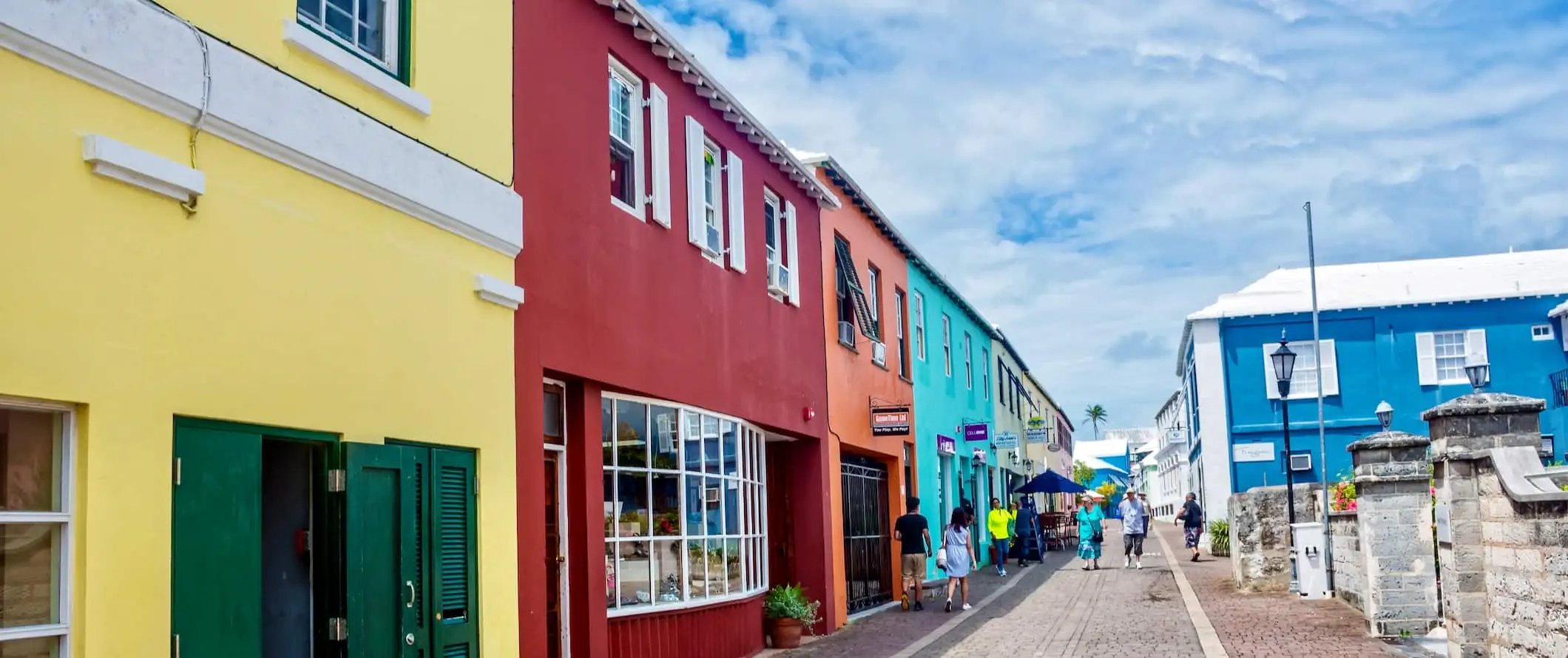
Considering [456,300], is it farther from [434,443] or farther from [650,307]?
[650,307]

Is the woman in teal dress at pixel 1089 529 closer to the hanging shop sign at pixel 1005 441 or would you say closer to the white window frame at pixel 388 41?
the hanging shop sign at pixel 1005 441

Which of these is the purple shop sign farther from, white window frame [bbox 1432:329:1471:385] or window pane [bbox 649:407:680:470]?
window pane [bbox 649:407:680:470]

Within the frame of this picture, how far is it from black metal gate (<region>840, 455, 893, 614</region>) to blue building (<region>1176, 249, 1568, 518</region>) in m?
18.2

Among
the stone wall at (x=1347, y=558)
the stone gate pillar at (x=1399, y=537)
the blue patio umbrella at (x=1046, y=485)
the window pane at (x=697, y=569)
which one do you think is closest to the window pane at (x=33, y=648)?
the window pane at (x=697, y=569)

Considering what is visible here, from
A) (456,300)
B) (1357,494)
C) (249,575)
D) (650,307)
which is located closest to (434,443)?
(456,300)

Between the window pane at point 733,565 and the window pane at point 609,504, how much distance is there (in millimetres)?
2462

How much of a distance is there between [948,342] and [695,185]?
609 inches

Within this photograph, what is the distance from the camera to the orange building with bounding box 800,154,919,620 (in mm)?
18578

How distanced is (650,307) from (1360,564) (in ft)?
29.2

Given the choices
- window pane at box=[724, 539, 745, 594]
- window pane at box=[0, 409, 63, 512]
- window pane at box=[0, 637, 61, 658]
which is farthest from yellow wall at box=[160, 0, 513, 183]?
window pane at box=[724, 539, 745, 594]

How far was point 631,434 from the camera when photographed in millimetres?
11914

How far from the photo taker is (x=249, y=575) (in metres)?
6.73

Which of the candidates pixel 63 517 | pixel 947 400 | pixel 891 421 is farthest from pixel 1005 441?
pixel 63 517

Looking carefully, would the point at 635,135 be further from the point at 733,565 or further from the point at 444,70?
the point at 733,565
